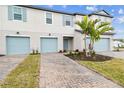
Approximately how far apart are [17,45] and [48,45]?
4.15 metres

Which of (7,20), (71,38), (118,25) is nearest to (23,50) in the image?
(7,20)

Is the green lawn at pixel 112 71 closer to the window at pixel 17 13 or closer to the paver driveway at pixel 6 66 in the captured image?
the paver driveway at pixel 6 66

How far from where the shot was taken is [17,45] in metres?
18.0

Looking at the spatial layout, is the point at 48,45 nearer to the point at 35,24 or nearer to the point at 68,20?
the point at 35,24

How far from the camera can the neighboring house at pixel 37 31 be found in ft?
56.1

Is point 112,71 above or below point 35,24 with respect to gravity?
below

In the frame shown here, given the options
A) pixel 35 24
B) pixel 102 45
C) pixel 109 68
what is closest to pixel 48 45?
pixel 35 24

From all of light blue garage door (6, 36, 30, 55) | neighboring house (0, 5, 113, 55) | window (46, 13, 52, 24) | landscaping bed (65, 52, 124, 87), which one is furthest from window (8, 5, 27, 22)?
landscaping bed (65, 52, 124, 87)

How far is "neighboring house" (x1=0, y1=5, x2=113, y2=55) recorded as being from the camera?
1711 cm
